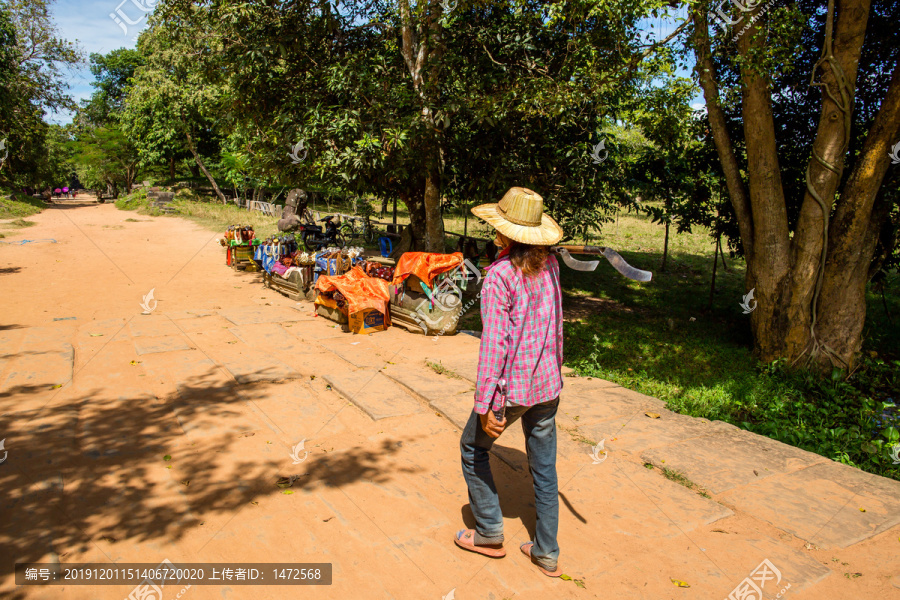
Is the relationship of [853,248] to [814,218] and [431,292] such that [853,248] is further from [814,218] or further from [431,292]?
[431,292]

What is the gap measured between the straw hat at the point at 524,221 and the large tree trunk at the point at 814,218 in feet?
16.8

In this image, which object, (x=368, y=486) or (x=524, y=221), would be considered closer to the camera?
(x=524, y=221)

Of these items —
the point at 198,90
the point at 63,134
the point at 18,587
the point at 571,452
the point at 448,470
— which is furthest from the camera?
the point at 63,134

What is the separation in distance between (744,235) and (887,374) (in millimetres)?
2547

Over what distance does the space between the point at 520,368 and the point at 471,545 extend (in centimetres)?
102

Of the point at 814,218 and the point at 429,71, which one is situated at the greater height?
the point at 429,71

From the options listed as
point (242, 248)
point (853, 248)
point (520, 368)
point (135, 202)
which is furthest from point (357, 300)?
point (135, 202)

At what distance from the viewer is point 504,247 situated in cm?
301

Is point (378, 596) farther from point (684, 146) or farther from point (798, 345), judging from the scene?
point (684, 146)

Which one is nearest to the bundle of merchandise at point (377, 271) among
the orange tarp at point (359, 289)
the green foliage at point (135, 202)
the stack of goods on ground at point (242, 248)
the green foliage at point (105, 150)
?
the orange tarp at point (359, 289)

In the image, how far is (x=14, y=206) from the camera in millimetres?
24422

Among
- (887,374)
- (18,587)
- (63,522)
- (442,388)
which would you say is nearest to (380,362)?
(442,388)

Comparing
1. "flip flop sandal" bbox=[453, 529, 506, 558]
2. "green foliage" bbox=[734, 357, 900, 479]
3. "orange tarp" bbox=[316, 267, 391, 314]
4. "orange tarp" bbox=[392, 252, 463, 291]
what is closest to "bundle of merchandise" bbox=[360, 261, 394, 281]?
"orange tarp" bbox=[316, 267, 391, 314]

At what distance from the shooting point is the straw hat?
2.81 metres
